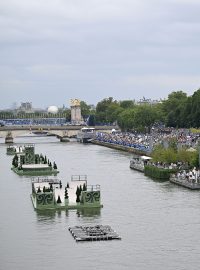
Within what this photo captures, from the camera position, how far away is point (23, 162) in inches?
2163

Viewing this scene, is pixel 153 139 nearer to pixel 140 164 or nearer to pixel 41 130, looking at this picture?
pixel 140 164

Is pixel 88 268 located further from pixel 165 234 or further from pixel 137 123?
pixel 137 123

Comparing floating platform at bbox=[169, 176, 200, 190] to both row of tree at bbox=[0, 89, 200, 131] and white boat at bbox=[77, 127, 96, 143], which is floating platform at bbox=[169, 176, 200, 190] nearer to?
row of tree at bbox=[0, 89, 200, 131]

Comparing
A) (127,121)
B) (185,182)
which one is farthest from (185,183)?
(127,121)

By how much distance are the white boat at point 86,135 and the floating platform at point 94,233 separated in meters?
71.9

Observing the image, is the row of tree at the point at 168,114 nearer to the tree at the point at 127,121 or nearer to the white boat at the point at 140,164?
the tree at the point at 127,121

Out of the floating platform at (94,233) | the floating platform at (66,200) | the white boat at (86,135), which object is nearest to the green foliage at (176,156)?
the floating platform at (66,200)

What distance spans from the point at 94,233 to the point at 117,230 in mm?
1356

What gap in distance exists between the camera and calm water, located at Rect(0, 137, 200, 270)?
23625 millimetres

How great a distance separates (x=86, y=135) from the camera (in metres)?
100

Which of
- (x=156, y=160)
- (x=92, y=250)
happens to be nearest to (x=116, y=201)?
(x=92, y=250)

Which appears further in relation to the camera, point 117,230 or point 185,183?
point 185,183

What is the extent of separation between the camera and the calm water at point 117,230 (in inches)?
930

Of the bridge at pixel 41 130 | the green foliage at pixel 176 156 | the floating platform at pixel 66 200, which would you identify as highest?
the bridge at pixel 41 130
